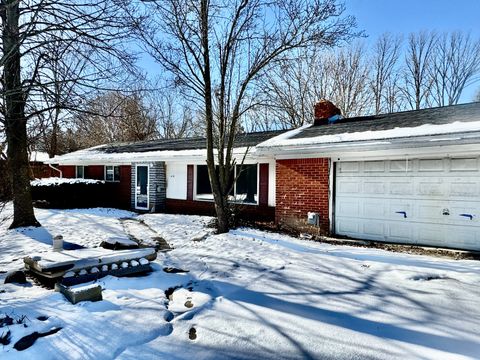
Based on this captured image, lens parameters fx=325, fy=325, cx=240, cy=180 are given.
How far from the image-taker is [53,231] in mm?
9305

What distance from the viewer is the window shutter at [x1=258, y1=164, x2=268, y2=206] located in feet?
36.3

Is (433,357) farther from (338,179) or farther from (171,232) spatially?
(171,232)

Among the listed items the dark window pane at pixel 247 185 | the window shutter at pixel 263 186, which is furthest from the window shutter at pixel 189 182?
the window shutter at pixel 263 186

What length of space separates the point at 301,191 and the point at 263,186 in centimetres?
209

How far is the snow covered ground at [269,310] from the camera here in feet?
10.1

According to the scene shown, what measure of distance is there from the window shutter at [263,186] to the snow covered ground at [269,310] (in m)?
4.46

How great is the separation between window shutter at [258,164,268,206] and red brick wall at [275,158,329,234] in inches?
47.9

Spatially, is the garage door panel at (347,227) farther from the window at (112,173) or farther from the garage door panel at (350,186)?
the window at (112,173)

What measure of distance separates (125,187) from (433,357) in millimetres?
14436

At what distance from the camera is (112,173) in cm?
1620

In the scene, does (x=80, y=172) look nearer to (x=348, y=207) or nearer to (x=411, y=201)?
(x=348, y=207)

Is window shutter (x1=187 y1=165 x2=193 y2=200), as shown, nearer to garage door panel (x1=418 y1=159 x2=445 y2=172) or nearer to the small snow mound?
garage door panel (x1=418 y1=159 x2=445 y2=172)

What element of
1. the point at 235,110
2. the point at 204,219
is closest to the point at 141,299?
the point at 235,110

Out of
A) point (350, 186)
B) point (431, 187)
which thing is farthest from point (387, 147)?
point (350, 186)
